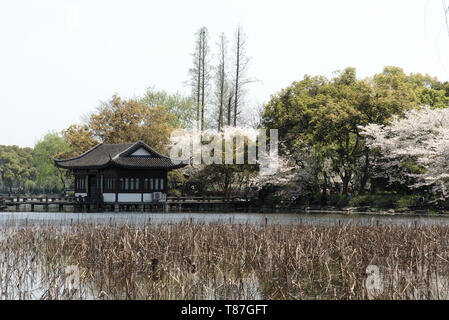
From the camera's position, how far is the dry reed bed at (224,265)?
361 inches

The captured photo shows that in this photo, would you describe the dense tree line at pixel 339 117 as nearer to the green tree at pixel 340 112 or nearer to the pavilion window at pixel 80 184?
the green tree at pixel 340 112

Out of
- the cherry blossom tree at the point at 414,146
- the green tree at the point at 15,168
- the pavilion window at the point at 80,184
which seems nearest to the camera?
the cherry blossom tree at the point at 414,146

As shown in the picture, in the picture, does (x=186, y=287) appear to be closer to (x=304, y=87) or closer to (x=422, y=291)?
(x=422, y=291)

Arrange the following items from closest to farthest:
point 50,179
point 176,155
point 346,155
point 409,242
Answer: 1. point 409,242
2. point 346,155
3. point 176,155
4. point 50,179

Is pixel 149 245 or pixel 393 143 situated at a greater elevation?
pixel 393 143

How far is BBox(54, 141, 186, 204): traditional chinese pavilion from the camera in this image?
37156 millimetres

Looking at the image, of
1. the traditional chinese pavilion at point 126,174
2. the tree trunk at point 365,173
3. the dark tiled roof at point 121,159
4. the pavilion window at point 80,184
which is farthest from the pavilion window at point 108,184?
the tree trunk at point 365,173

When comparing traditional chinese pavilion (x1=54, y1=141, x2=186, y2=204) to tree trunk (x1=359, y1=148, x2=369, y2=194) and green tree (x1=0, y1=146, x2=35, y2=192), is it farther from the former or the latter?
green tree (x1=0, y1=146, x2=35, y2=192)

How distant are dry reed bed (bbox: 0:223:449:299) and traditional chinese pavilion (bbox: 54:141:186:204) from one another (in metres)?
23.2

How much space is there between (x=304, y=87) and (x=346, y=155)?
559 centimetres

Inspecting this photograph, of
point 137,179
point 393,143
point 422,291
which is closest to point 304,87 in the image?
point 393,143

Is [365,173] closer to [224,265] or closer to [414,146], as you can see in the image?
[414,146]

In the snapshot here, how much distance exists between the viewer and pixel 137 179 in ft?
124

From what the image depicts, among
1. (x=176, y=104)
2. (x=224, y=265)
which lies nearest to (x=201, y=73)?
(x=176, y=104)
